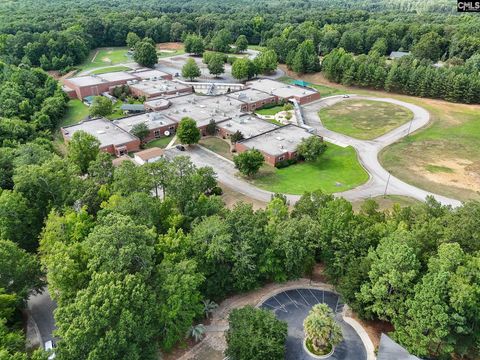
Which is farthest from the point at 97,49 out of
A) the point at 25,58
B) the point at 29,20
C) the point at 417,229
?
the point at 417,229

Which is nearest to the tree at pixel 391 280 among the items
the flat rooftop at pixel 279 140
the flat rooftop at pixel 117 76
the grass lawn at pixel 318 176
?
the grass lawn at pixel 318 176

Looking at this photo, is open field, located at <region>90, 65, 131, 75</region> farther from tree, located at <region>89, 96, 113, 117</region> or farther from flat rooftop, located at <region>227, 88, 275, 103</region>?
flat rooftop, located at <region>227, 88, 275, 103</region>

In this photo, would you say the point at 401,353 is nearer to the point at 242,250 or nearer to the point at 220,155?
the point at 242,250

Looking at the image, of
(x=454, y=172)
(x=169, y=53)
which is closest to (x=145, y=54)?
(x=169, y=53)

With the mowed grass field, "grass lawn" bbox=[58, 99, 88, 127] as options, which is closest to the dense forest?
the mowed grass field

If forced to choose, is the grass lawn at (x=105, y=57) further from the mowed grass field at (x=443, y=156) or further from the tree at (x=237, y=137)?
the mowed grass field at (x=443, y=156)

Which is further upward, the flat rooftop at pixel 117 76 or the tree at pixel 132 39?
the tree at pixel 132 39
